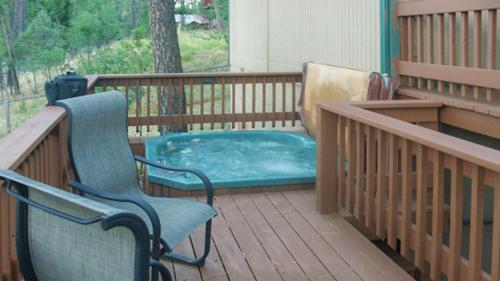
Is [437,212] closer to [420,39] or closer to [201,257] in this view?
[201,257]

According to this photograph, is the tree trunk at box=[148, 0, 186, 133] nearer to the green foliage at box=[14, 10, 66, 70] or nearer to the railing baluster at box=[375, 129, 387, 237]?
the railing baluster at box=[375, 129, 387, 237]

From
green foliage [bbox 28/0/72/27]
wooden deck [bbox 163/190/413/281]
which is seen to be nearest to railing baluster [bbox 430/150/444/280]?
wooden deck [bbox 163/190/413/281]

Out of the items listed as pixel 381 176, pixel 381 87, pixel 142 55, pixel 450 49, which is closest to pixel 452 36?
pixel 450 49

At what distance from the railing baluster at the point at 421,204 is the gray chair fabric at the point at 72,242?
1661 millimetres

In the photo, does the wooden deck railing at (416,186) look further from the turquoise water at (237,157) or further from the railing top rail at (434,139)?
the turquoise water at (237,157)

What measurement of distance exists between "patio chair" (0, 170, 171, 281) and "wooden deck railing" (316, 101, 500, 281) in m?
1.28

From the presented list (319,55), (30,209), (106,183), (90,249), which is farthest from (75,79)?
(319,55)

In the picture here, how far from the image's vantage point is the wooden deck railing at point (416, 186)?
8.68 feet

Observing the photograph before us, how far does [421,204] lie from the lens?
10.4 feet

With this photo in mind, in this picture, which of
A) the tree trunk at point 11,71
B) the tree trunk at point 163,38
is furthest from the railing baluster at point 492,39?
the tree trunk at point 11,71

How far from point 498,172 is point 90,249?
1.48 meters

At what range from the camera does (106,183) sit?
11.4 ft

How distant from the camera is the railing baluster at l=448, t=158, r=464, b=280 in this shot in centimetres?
279

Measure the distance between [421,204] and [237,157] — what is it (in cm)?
367
